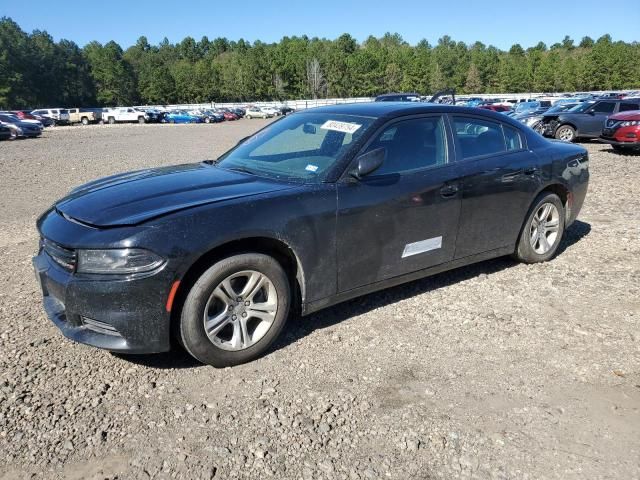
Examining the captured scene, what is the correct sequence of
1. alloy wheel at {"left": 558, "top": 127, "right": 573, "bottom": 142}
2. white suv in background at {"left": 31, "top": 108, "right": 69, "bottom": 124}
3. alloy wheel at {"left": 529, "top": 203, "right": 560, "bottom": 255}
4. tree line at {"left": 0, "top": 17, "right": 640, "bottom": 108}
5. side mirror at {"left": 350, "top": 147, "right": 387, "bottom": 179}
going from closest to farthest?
1. side mirror at {"left": 350, "top": 147, "right": 387, "bottom": 179}
2. alloy wheel at {"left": 529, "top": 203, "right": 560, "bottom": 255}
3. alloy wheel at {"left": 558, "top": 127, "right": 573, "bottom": 142}
4. white suv in background at {"left": 31, "top": 108, "right": 69, "bottom": 124}
5. tree line at {"left": 0, "top": 17, "right": 640, "bottom": 108}

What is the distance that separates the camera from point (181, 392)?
3.15 meters

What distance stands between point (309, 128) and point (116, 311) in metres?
2.24

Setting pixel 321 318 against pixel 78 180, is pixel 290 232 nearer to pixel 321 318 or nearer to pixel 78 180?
pixel 321 318

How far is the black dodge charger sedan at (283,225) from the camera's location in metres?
3.05

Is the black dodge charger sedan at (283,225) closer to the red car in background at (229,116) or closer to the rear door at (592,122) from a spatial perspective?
the rear door at (592,122)

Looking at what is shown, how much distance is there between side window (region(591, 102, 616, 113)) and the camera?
1841 centimetres

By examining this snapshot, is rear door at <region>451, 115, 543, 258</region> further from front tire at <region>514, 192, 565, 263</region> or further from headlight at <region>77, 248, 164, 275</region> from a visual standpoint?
headlight at <region>77, 248, 164, 275</region>

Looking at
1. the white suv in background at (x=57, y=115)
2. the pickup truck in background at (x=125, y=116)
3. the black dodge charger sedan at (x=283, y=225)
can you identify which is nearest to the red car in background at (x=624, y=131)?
the black dodge charger sedan at (x=283, y=225)

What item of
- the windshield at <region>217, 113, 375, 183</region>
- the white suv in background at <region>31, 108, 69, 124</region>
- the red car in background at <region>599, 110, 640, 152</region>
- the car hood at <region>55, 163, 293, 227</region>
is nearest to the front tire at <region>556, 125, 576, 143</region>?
the red car in background at <region>599, 110, 640, 152</region>

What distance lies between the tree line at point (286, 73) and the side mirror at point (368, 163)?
105 m

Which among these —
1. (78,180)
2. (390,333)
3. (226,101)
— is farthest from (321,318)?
(226,101)

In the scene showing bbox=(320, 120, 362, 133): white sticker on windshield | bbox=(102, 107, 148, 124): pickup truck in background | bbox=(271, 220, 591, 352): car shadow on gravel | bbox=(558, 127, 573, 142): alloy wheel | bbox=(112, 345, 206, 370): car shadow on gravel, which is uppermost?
bbox=(320, 120, 362, 133): white sticker on windshield

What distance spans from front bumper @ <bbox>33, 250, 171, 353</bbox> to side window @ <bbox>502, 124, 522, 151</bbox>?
3.40m

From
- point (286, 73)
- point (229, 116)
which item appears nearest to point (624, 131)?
point (229, 116)
